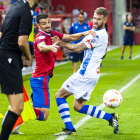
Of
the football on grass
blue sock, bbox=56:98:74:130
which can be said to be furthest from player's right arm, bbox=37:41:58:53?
the football on grass

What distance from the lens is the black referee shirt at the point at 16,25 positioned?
13.3 feet

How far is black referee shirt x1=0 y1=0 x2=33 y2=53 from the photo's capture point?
160 inches

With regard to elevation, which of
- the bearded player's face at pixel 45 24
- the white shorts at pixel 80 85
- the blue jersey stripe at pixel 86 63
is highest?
the bearded player's face at pixel 45 24

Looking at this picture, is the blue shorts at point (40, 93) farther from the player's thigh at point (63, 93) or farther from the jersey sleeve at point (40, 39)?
the jersey sleeve at point (40, 39)

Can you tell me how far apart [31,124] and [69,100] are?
2.28m

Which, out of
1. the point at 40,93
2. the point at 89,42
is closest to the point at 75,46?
the point at 89,42

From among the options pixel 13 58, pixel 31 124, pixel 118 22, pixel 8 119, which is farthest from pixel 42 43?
pixel 118 22

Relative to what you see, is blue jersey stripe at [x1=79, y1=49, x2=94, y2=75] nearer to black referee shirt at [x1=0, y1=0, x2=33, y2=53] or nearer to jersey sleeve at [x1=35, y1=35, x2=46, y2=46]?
jersey sleeve at [x1=35, y1=35, x2=46, y2=46]

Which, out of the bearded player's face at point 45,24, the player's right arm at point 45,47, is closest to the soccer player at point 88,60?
the player's right arm at point 45,47

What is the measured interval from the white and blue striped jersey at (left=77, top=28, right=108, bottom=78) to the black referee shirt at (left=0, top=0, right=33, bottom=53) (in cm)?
121

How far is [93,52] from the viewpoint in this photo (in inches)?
201

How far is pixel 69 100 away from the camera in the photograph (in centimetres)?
826

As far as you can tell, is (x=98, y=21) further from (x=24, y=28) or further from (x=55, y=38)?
(x=24, y=28)

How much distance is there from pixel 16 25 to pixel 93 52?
4.75 feet
